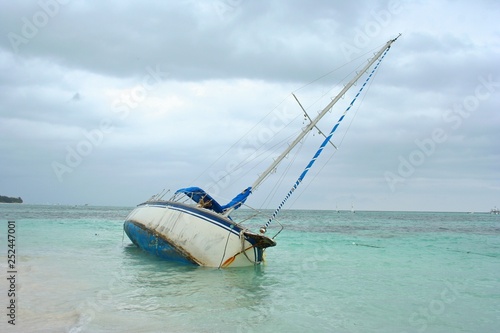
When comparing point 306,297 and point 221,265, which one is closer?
point 306,297

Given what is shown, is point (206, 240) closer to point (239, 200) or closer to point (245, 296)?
point (239, 200)

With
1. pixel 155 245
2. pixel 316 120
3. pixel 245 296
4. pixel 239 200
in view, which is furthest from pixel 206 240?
pixel 316 120

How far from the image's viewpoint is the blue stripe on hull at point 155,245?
586 inches

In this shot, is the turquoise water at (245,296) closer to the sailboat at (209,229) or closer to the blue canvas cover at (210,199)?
the sailboat at (209,229)

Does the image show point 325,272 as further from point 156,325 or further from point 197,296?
point 156,325

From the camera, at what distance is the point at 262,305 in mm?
9672

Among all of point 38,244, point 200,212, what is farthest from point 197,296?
point 38,244

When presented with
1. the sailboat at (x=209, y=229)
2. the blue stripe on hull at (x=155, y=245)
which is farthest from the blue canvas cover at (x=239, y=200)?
the blue stripe on hull at (x=155, y=245)

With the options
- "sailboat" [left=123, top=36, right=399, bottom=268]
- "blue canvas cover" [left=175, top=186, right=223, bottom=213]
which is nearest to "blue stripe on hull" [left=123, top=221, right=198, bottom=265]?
"sailboat" [left=123, top=36, right=399, bottom=268]

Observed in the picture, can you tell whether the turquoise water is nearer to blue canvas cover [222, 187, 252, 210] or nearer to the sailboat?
the sailboat

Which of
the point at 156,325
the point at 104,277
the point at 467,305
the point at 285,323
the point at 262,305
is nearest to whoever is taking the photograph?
the point at 156,325

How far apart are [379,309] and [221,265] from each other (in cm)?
579

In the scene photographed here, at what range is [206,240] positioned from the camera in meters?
14.2

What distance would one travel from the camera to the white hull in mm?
14133
